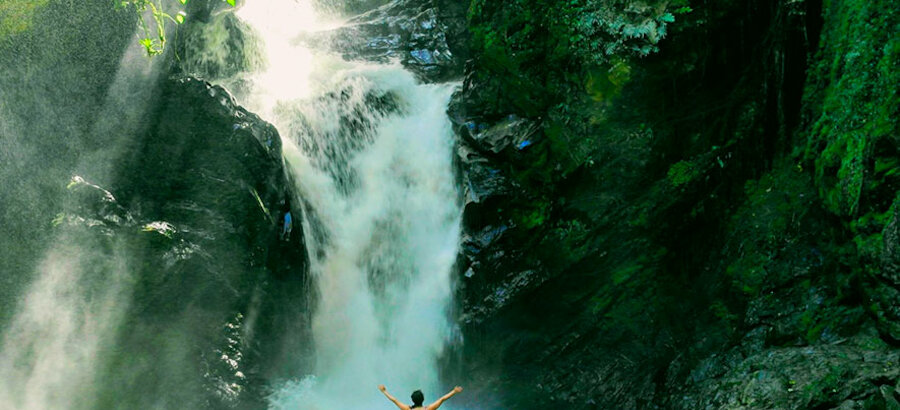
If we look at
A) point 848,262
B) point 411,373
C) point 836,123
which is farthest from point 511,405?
point 836,123

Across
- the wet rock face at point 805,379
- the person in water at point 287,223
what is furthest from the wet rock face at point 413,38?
the wet rock face at point 805,379

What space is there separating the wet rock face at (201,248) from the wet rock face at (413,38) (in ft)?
18.2

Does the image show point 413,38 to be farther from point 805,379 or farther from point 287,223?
point 805,379

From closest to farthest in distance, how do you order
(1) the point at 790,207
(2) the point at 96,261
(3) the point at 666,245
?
(2) the point at 96,261
(1) the point at 790,207
(3) the point at 666,245

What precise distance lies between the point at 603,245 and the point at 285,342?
5482 mm

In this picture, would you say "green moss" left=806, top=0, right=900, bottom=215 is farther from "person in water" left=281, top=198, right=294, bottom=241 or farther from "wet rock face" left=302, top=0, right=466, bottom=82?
"person in water" left=281, top=198, right=294, bottom=241

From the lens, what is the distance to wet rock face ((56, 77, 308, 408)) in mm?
7078

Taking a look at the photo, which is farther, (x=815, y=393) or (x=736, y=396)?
(x=736, y=396)

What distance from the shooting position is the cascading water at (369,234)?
365 inches

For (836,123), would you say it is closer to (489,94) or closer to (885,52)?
(885,52)

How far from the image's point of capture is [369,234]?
9.82m

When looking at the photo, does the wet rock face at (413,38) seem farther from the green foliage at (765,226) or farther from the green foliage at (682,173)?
the green foliage at (765,226)

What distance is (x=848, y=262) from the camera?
6.39 meters

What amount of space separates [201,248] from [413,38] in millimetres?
8480
